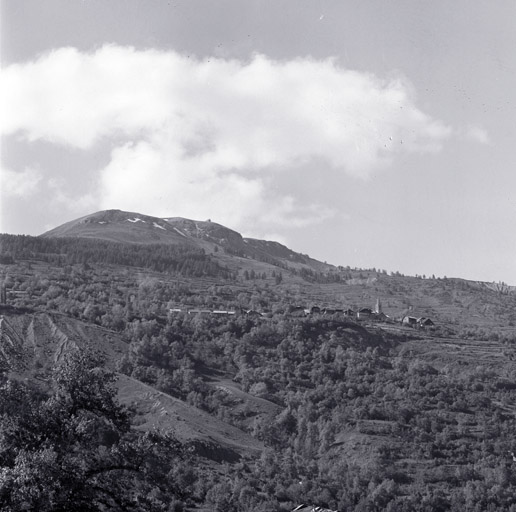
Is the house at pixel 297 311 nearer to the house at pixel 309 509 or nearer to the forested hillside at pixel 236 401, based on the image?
the forested hillside at pixel 236 401

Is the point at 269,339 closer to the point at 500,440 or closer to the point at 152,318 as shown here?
the point at 152,318

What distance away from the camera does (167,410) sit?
8875 centimetres

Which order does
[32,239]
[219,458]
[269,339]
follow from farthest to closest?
[32,239], [269,339], [219,458]

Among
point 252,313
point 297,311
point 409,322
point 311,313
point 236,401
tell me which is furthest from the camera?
point 409,322

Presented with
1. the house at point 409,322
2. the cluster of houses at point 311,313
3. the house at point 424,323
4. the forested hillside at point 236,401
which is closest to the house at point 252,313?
the cluster of houses at point 311,313

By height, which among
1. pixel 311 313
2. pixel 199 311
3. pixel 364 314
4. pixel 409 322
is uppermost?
pixel 364 314

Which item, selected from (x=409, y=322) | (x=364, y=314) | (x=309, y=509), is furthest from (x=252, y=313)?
(x=309, y=509)

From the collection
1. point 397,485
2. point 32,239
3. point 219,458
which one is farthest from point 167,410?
point 32,239

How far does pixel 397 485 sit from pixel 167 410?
28.4 meters

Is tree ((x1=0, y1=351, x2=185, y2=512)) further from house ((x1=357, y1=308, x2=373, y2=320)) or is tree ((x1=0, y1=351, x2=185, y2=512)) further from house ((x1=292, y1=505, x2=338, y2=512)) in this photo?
house ((x1=357, y1=308, x2=373, y2=320))

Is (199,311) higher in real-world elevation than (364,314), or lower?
lower

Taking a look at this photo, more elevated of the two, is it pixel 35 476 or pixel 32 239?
pixel 32 239

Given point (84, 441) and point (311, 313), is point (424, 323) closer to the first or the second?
point (311, 313)

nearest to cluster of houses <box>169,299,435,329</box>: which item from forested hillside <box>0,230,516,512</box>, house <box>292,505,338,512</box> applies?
forested hillside <box>0,230,516,512</box>
